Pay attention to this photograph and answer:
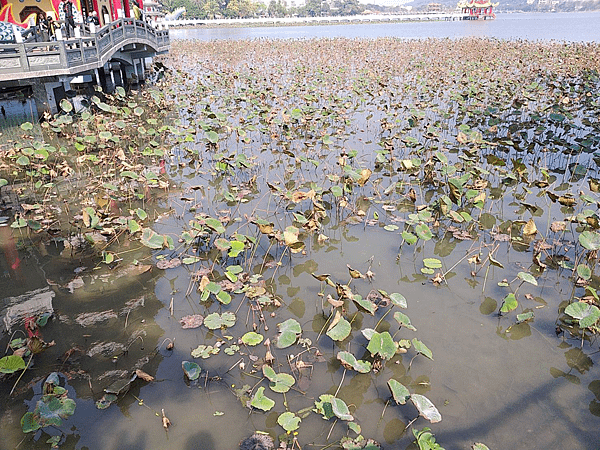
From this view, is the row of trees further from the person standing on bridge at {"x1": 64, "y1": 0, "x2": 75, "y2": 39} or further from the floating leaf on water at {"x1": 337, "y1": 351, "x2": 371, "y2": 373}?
the floating leaf on water at {"x1": 337, "y1": 351, "x2": 371, "y2": 373}

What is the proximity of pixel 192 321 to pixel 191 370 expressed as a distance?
64cm

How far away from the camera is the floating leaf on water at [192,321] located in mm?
3506

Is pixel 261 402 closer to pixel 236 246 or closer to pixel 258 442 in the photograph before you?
pixel 258 442

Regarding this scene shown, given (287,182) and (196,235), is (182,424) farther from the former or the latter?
(287,182)

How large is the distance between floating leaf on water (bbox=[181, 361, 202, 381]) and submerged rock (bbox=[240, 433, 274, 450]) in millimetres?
592

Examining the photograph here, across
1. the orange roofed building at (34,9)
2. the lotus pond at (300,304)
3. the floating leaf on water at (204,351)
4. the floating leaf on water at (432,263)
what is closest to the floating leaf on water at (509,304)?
the lotus pond at (300,304)

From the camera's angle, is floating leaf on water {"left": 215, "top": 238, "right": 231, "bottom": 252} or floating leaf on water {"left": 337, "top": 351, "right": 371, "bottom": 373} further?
floating leaf on water {"left": 215, "top": 238, "right": 231, "bottom": 252}

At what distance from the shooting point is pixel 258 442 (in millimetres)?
2547

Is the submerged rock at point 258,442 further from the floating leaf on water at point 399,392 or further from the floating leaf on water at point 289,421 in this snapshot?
the floating leaf on water at point 399,392

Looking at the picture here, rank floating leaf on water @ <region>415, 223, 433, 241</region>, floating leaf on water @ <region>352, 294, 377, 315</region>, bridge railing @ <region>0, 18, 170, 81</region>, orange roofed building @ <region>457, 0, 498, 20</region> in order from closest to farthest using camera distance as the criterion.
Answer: floating leaf on water @ <region>352, 294, 377, 315</region> < floating leaf on water @ <region>415, 223, 433, 241</region> < bridge railing @ <region>0, 18, 170, 81</region> < orange roofed building @ <region>457, 0, 498, 20</region>

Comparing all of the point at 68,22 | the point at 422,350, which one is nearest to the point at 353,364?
the point at 422,350

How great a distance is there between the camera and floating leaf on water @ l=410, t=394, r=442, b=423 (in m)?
2.47

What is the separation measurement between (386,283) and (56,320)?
113 inches

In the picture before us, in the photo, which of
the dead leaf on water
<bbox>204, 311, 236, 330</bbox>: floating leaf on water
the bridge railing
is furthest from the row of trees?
the dead leaf on water
